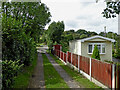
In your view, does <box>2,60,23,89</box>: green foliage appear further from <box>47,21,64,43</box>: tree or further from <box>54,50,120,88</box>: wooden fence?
<box>47,21,64,43</box>: tree

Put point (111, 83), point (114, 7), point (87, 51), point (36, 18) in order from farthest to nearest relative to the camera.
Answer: point (87, 51)
point (36, 18)
point (111, 83)
point (114, 7)

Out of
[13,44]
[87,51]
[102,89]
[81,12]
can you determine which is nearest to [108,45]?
[87,51]

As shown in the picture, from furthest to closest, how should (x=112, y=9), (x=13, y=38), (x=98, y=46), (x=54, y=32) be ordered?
(x=54, y=32) → (x=98, y=46) → (x=13, y=38) → (x=112, y=9)

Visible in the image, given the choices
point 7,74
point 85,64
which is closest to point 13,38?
point 7,74

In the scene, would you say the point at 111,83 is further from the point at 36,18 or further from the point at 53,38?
the point at 53,38

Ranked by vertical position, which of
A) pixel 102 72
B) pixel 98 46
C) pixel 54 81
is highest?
pixel 98 46

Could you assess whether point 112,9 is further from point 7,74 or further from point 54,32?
point 54,32

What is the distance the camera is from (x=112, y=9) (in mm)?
4160

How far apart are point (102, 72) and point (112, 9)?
12.0 feet

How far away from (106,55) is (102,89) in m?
14.1

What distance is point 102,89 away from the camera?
21.0 feet

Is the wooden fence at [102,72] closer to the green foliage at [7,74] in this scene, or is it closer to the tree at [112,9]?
the tree at [112,9]

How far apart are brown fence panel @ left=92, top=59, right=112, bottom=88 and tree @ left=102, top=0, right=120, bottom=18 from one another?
2.58 metres

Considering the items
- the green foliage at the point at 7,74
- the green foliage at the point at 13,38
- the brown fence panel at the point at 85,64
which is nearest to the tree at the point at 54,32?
the green foliage at the point at 13,38
